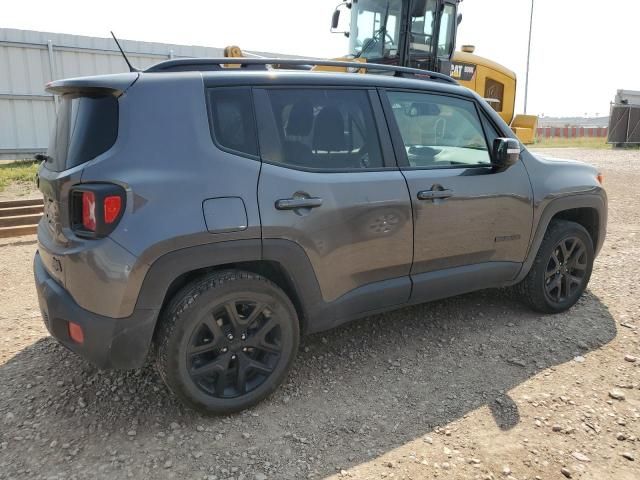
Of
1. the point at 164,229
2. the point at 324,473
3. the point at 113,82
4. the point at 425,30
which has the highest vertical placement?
the point at 425,30

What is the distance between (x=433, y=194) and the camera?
10.5ft

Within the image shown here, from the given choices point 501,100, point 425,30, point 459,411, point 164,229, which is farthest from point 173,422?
point 501,100

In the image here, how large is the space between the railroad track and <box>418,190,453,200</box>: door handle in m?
5.04

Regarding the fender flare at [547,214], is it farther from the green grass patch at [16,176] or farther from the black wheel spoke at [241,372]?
the green grass patch at [16,176]

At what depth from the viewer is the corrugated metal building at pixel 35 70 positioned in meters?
13.1

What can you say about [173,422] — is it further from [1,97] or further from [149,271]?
[1,97]

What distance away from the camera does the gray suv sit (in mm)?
2412

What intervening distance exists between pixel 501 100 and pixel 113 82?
9.77 m

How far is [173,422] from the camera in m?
2.71

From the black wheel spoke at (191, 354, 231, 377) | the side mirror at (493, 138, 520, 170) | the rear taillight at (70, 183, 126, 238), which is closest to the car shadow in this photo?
the black wheel spoke at (191, 354, 231, 377)

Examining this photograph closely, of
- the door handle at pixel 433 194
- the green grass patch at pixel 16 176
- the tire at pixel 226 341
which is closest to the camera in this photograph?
the tire at pixel 226 341

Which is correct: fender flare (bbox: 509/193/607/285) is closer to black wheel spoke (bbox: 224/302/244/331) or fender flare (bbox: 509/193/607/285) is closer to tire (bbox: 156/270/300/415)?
tire (bbox: 156/270/300/415)

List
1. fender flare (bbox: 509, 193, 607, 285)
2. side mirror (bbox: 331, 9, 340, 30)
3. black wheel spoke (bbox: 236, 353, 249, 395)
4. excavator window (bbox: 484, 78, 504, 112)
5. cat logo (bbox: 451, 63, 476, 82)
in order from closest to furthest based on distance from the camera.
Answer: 1. black wheel spoke (bbox: 236, 353, 249, 395)
2. fender flare (bbox: 509, 193, 607, 285)
3. side mirror (bbox: 331, 9, 340, 30)
4. cat logo (bbox: 451, 63, 476, 82)
5. excavator window (bbox: 484, 78, 504, 112)

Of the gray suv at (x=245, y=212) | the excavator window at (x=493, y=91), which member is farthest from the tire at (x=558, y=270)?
the excavator window at (x=493, y=91)
